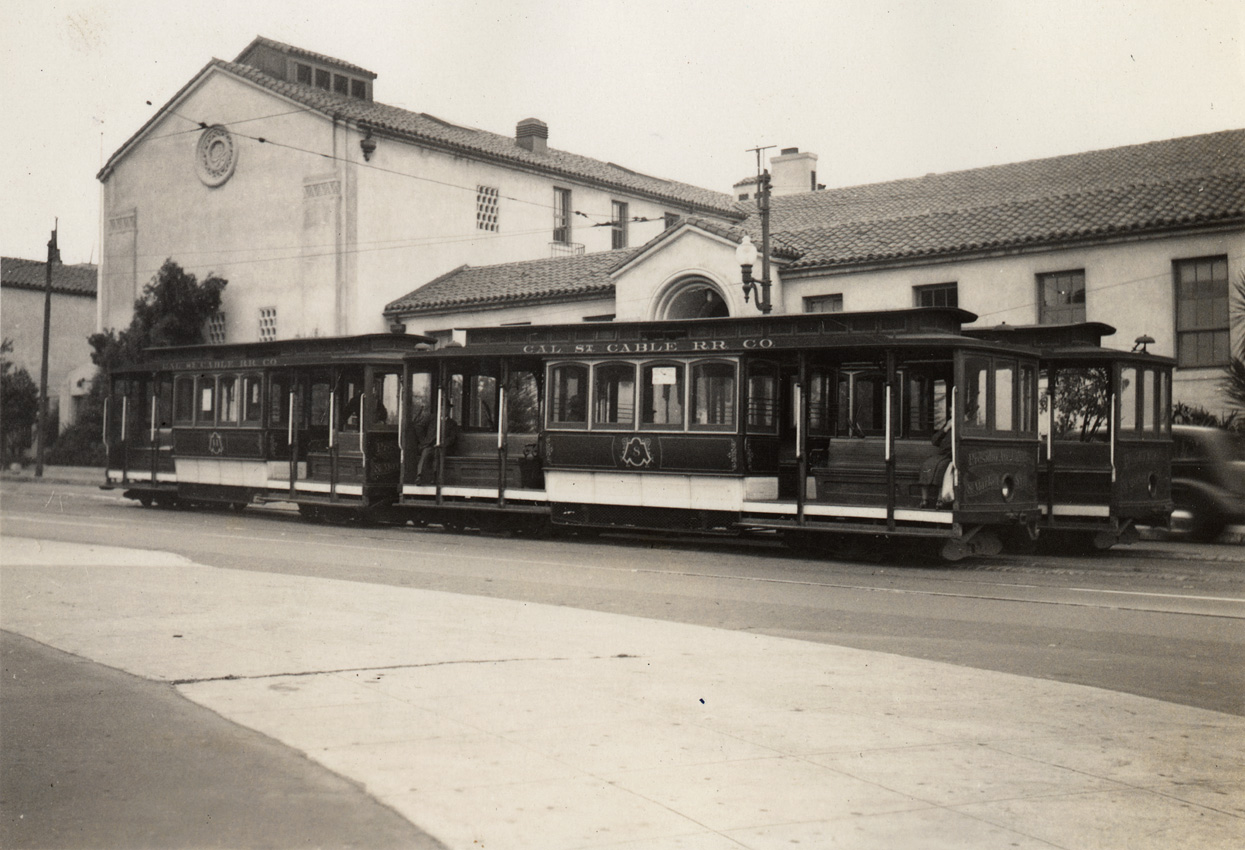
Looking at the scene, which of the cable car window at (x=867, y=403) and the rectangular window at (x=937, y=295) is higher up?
the rectangular window at (x=937, y=295)

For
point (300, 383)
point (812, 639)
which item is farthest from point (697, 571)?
point (300, 383)

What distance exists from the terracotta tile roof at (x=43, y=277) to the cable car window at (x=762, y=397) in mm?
37584

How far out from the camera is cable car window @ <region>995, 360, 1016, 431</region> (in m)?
15.2

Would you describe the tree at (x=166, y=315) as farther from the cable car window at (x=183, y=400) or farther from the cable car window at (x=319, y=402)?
the cable car window at (x=319, y=402)

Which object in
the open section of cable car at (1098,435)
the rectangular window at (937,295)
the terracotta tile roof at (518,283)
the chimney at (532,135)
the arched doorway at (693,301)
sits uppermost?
the chimney at (532,135)

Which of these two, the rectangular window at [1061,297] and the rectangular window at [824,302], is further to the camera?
the rectangular window at [824,302]

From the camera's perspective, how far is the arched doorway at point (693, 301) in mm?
28453

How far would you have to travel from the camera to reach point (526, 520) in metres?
19.8

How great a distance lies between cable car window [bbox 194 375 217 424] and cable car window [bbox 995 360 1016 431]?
50.6 feet

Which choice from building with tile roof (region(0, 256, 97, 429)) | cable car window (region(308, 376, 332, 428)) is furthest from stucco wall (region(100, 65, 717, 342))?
cable car window (region(308, 376, 332, 428))

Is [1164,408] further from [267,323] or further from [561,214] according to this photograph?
[267,323]

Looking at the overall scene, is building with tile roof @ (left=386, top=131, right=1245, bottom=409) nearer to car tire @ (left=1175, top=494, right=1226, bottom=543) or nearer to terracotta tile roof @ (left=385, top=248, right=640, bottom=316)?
terracotta tile roof @ (left=385, top=248, right=640, bottom=316)

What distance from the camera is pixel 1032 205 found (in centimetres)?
2552

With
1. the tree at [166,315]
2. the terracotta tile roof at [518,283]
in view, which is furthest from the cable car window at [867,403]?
the tree at [166,315]
